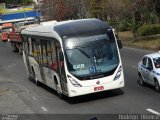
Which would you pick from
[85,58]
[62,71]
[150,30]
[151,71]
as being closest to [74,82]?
[62,71]

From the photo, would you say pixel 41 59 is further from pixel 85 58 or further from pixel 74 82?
pixel 74 82

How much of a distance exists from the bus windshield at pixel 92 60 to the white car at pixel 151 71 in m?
1.60

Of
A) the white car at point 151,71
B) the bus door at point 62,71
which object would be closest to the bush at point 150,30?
the white car at point 151,71

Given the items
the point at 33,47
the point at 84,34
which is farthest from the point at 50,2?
the point at 84,34

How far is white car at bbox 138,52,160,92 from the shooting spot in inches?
721

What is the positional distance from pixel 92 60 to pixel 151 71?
259 cm

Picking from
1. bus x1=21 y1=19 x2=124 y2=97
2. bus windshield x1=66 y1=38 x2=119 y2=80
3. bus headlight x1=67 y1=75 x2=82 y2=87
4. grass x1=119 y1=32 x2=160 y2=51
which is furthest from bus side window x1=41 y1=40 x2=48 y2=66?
grass x1=119 y1=32 x2=160 y2=51

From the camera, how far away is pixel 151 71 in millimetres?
18891

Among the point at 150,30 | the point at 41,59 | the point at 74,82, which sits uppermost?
the point at 74,82

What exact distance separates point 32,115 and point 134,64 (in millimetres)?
13972

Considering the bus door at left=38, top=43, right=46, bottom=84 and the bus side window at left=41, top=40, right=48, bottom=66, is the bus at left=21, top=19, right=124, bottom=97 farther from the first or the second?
the bus door at left=38, top=43, right=46, bottom=84

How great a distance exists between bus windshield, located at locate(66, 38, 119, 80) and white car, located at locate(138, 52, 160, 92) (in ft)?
5.25

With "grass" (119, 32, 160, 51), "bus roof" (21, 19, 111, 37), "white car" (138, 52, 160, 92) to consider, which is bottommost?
"grass" (119, 32, 160, 51)

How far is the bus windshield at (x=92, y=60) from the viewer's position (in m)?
17.6
